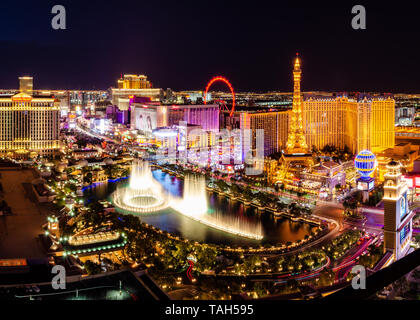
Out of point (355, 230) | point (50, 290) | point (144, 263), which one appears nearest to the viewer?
point (50, 290)

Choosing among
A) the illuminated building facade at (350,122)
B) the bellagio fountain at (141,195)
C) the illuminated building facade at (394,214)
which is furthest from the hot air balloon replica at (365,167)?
the bellagio fountain at (141,195)

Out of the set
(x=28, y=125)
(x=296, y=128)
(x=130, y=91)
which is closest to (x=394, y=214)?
(x=296, y=128)

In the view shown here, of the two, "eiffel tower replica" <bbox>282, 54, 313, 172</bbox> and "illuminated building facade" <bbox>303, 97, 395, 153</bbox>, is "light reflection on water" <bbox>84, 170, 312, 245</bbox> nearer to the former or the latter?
"eiffel tower replica" <bbox>282, 54, 313, 172</bbox>

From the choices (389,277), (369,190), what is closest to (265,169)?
(369,190)

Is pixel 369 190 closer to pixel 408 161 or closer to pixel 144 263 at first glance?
pixel 408 161

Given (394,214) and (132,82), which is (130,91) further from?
(394,214)

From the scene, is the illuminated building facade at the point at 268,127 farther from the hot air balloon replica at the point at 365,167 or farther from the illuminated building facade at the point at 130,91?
the illuminated building facade at the point at 130,91
